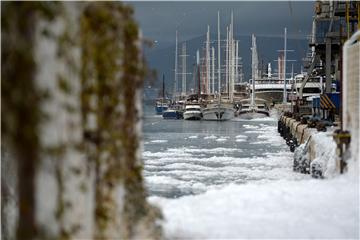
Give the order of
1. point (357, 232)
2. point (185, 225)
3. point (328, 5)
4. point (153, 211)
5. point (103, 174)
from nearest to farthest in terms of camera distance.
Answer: point (103, 174)
point (153, 211)
point (185, 225)
point (357, 232)
point (328, 5)

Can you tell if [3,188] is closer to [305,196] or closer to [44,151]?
[44,151]

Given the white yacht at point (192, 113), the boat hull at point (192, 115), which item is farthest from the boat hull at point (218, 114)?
the white yacht at point (192, 113)

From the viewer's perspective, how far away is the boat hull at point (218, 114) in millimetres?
89375

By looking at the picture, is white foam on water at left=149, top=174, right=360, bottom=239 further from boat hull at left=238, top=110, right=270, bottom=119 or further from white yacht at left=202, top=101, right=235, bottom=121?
boat hull at left=238, top=110, right=270, bottom=119

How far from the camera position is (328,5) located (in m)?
36.5

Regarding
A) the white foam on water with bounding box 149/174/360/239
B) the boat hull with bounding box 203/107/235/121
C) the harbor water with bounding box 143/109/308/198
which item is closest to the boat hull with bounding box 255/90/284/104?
the boat hull with bounding box 203/107/235/121

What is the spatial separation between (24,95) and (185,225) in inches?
137

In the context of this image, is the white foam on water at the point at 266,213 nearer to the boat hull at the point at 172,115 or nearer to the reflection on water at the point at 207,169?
the reflection on water at the point at 207,169

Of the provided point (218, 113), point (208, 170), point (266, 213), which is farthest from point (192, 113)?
point (266, 213)

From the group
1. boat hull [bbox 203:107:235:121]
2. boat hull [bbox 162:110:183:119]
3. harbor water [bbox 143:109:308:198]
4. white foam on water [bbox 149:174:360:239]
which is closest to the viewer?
white foam on water [bbox 149:174:360:239]

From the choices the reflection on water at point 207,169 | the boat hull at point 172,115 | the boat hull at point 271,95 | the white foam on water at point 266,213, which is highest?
the boat hull at point 271,95

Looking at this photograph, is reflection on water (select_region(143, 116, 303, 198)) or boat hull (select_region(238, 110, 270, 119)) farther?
boat hull (select_region(238, 110, 270, 119))

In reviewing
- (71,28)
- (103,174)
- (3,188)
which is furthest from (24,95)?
(3,188)

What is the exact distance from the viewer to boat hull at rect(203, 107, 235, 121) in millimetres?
89375
